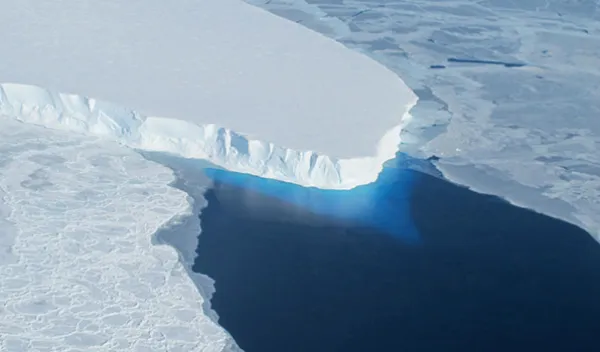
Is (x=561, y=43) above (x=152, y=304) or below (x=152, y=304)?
above

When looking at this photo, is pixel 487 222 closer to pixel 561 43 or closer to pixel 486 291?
pixel 486 291

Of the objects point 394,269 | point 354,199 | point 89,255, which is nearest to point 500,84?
point 354,199

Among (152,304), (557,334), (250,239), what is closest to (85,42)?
(250,239)

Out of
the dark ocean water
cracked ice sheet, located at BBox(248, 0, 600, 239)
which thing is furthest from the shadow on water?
cracked ice sheet, located at BBox(248, 0, 600, 239)

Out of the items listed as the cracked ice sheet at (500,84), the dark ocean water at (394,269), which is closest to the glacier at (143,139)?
the dark ocean water at (394,269)

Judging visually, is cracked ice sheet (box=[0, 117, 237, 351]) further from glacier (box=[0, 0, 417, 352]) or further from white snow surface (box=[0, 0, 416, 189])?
white snow surface (box=[0, 0, 416, 189])

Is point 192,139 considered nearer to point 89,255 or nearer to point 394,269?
point 89,255
